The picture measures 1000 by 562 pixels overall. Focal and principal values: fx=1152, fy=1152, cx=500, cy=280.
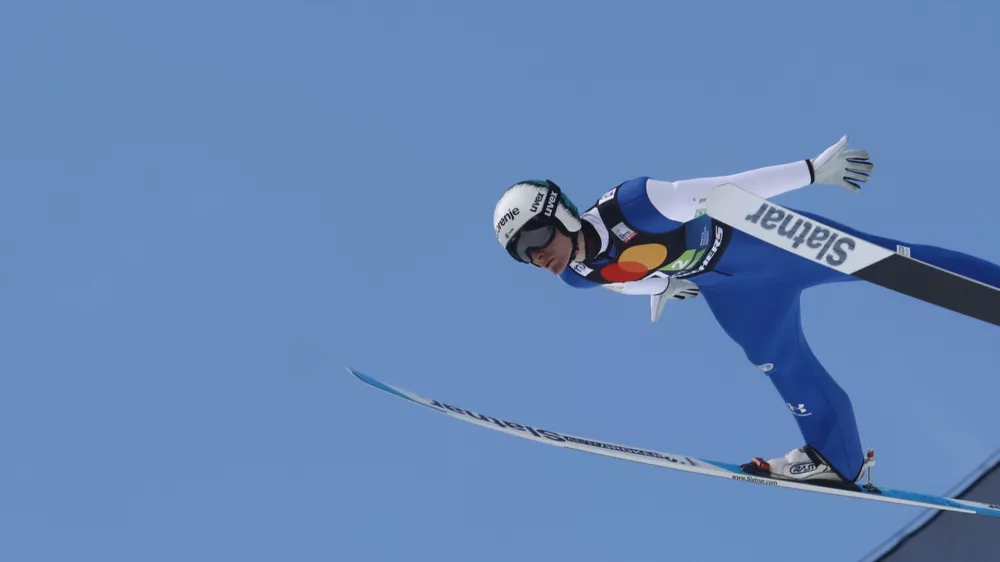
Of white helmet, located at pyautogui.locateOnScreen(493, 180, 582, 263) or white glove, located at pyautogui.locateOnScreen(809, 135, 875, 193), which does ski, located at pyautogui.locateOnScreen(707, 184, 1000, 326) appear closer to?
white glove, located at pyautogui.locateOnScreen(809, 135, 875, 193)

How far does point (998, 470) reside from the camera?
31.4ft

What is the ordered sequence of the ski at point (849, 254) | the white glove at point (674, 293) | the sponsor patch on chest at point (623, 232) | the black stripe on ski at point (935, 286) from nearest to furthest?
1. the ski at point (849, 254)
2. the black stripe on ski at point (935, 286)
3. the sponsor patch on chest at point (623, 232)
4. the white glove at point (674, 293)

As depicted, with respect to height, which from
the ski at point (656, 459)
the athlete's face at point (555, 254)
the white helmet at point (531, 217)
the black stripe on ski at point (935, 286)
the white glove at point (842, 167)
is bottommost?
the black stripe on ski at point (935, 286)

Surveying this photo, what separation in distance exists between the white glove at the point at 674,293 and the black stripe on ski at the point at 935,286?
252cm

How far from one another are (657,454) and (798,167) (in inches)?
100

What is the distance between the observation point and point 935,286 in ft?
18.1

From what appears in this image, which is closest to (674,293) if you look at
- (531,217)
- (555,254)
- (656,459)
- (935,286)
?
(656,459)

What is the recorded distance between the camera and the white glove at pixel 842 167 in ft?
22.5

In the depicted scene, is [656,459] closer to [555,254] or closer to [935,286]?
[555,254]

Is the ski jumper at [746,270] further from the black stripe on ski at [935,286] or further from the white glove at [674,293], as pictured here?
the black stripe on ski at [935,286]

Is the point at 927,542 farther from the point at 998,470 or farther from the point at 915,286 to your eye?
the point at 915,286

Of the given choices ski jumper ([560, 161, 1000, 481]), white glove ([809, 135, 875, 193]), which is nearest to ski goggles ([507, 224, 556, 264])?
ski jumper ([560, 161, 1000, 481])

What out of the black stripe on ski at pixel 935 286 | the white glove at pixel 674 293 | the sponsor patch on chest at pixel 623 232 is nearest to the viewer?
the black stripe on ski at pixel 935 286

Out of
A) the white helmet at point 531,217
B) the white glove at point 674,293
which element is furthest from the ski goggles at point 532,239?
the white glove at point 674,293
